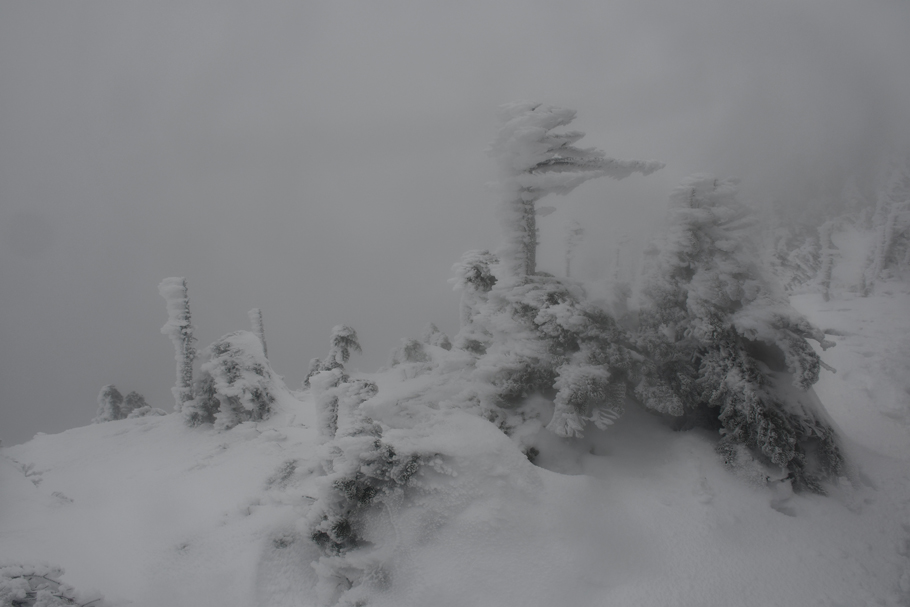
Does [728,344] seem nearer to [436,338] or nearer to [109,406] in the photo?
[436,338]

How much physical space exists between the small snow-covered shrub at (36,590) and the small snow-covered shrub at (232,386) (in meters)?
11.8

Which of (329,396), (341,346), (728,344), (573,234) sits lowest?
(341,346)

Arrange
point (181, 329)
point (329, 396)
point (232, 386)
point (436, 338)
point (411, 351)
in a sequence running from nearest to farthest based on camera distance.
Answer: point (329, 396), point (232, 386), point (181, 329), point (411, 351), point (436, 338)

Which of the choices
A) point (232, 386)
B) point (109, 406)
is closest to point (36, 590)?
point (232, 386)

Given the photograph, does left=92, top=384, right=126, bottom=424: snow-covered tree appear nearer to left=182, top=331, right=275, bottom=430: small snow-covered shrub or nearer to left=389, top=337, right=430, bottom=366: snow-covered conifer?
left=182, top=331, right=275, bottom=430: small snow-covered shrub

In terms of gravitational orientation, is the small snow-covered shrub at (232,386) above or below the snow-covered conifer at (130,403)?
above

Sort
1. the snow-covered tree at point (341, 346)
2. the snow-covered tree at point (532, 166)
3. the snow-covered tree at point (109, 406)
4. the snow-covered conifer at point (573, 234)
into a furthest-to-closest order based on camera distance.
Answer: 1. the snow-covered conifer at point (573, 234)
2. the snow-covered tree at point (109, 406)
3. the snow-covered tree at point (341, 346)
4. the snow-covered tree at point (532, 166)

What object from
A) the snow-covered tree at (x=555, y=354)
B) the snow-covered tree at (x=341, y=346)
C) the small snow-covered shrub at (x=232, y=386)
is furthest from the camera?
the snow-covered tree at (x=341, y=346)

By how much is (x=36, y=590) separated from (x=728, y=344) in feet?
44.1

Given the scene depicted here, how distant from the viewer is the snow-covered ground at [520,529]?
645 cm

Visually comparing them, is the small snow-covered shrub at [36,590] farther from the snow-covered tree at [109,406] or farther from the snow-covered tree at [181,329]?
the snow-covered tree at [109,406]

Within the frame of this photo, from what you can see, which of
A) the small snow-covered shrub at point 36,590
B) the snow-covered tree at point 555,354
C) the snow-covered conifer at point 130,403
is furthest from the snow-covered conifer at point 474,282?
the snow-covered conifer at point 130,403

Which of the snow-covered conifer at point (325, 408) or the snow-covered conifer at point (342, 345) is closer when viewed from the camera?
the snow-covered conifer at point (325, 408)

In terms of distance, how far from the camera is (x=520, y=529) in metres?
6.91
